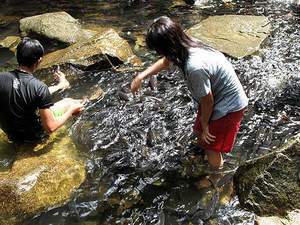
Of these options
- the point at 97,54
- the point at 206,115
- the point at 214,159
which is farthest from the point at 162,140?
the point at 97,54

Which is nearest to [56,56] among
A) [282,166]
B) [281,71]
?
[281,71]

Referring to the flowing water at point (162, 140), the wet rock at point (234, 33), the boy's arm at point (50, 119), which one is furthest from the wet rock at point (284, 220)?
the wet rock at point (234, 33)

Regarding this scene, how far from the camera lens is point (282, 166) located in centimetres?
468

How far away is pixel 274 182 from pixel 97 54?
534cm

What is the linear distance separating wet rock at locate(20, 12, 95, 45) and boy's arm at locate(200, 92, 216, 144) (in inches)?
253

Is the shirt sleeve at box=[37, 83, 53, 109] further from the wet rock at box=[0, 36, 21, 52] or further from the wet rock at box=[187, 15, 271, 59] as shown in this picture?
the wet rock at box=[0, 36, 21, 52]

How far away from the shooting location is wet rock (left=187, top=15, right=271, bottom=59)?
902 cm

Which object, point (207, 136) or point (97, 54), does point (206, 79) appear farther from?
point (97, 54)

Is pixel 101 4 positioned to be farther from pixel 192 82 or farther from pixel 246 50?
pixel 192 82

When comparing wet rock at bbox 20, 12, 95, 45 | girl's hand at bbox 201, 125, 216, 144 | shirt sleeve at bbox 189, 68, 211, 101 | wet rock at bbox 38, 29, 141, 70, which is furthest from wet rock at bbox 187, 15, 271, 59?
shirt sleeve at bbox 189, 68, 211, 101

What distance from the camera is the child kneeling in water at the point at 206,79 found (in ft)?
13.3

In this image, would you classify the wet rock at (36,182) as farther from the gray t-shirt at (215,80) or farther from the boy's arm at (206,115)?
the gray t-shirt at (215,80)

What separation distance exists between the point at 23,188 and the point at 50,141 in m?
1.08

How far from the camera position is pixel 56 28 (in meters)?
10.7
